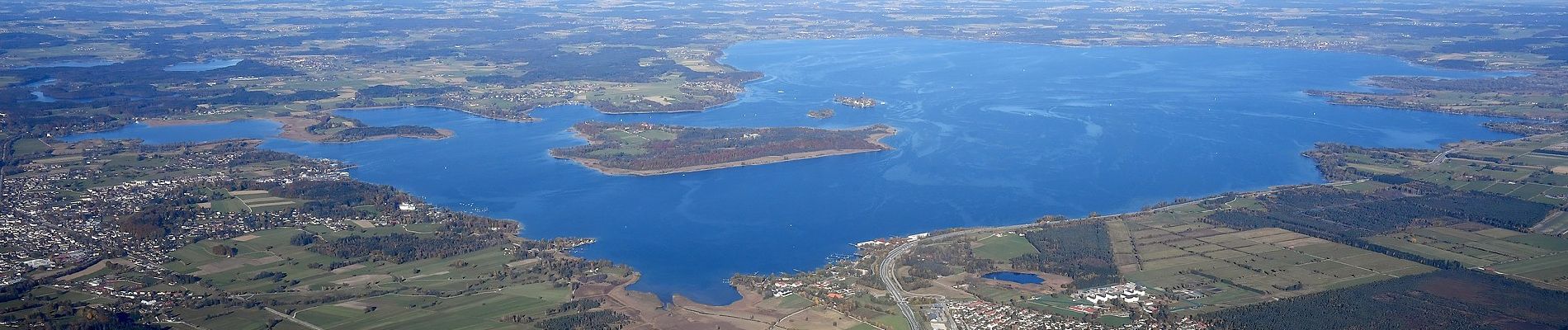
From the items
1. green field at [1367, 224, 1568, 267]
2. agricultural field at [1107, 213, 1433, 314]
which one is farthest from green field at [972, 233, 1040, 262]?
green field at [1367, 224, 1568, 267]

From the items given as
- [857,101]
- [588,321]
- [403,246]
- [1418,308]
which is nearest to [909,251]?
[588,321]

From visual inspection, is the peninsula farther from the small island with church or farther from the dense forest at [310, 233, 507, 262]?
the dense forest at [310, 233, 507, 262]

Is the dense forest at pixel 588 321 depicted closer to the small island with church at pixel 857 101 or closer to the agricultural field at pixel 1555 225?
the agricultural field at pixel 1555 225

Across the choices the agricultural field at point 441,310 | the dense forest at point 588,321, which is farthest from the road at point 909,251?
the agricultural field at point 441,310

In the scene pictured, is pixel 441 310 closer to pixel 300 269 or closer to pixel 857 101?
pixel 300 269

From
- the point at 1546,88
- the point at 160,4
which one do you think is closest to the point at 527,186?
the point at 1546,88

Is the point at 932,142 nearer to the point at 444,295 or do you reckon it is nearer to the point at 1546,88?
the point at 444,295
